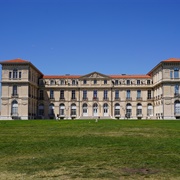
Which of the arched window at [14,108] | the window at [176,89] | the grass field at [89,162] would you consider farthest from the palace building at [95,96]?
the grass field at [89,162]

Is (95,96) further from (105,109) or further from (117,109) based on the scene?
(117,109)

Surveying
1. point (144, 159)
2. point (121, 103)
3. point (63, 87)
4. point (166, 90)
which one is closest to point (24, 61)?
point (63, 87)

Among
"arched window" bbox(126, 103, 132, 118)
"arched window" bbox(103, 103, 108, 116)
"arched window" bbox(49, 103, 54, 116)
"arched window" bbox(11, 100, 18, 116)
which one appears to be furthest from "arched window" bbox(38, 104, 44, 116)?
"arched window" bbox(126, 103, 132, 118)

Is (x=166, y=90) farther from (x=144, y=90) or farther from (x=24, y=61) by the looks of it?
(x=24, y=61)

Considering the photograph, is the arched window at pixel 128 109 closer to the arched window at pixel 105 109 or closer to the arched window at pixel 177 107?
the arched window at pixel 105 109

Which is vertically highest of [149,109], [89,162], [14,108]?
[14,108]

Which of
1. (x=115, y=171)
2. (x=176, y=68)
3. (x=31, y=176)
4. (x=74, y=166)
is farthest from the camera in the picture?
(x=176, y=68)

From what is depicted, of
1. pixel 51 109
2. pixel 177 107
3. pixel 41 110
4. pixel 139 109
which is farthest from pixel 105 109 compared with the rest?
pixel 177 107

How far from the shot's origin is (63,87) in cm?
7812

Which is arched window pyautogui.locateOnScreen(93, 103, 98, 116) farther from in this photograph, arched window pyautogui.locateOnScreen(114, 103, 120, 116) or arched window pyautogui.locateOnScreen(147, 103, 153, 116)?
arched window pyautogui.locateOnScreen(147, 103, 153, 116)

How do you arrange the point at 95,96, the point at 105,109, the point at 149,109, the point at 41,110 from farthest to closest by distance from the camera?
the point at 41,110
the point at 95,96
the point at 105,109
the point at 149,109

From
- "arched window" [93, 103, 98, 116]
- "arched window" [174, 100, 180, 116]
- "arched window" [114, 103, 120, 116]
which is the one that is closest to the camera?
"arched window" [174, 100, 180, 116]

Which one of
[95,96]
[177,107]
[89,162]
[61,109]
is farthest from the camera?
[61,109]

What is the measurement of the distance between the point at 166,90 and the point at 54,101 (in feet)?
93.9
